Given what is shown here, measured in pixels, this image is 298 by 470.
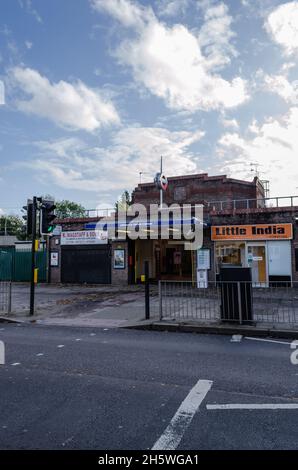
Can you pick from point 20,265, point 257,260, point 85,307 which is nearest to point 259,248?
point 257,260

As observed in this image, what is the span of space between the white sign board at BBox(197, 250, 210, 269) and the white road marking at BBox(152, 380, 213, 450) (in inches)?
548

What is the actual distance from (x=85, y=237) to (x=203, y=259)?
7.53 metres

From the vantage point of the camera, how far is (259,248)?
→ 18.2m

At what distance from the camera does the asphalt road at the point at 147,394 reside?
3.49 meters

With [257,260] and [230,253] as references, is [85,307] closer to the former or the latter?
[230,253]

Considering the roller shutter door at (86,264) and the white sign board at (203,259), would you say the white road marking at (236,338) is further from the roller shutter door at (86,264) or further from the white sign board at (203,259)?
the roller shutter door at (86,264)

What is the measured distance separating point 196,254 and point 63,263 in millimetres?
8673

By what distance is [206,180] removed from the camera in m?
40.0

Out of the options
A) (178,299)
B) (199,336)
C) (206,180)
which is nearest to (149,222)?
(178,299)

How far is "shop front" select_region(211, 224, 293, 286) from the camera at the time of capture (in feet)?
57.5

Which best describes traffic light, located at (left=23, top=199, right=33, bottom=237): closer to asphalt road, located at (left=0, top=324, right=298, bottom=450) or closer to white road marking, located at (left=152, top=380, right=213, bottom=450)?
asphalt road, located at (left=0, top=324, right=298, bottom=450)

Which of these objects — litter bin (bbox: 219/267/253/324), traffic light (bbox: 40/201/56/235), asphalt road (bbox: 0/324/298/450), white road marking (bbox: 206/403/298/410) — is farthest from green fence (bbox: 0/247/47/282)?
white road marking (bbox: 206/403/298/410)

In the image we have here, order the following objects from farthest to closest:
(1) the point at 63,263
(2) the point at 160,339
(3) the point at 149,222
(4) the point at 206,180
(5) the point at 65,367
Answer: (4) the point at 206,180 < (1) the point at 63,263 < (3) the point at 149,222 < (2) the point at 160,339 < (5) the point at 65,367
